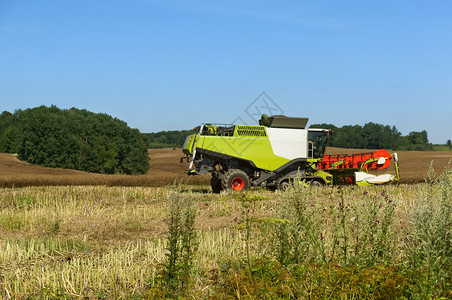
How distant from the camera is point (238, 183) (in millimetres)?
14602

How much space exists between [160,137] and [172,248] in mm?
96095

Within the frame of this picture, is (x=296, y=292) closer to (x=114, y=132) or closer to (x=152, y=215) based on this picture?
(x=152, y=215)

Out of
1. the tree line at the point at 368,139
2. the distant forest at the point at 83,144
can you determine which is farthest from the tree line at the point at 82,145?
the tree line at the point at 368,139

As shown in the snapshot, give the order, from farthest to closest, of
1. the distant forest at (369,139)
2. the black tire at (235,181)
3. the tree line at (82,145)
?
the distant forest at (369,139) → the tree line at (82,145) → the black tire at (235,181)

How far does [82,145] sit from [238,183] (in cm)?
4320

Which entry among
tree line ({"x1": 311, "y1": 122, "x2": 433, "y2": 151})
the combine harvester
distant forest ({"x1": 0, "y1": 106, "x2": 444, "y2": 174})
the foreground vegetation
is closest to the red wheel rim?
the combine harvester

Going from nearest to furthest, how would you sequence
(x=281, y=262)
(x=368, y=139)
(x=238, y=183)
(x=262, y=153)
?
(x=281, y=262) < (x=238, y=183) < (x=262, y=153) < (x=368, y=139)

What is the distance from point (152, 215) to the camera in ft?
38.3

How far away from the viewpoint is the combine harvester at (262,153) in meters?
14.7

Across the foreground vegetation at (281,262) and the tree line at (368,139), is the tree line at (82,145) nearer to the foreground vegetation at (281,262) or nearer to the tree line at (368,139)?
the tree line at (368,139)

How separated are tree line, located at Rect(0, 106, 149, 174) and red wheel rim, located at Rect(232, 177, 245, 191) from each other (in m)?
40.9

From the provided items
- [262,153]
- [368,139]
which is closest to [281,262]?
[262,153]

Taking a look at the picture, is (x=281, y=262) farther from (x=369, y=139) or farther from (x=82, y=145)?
(x=369, y=139)

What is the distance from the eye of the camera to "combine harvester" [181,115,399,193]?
48.2ft
